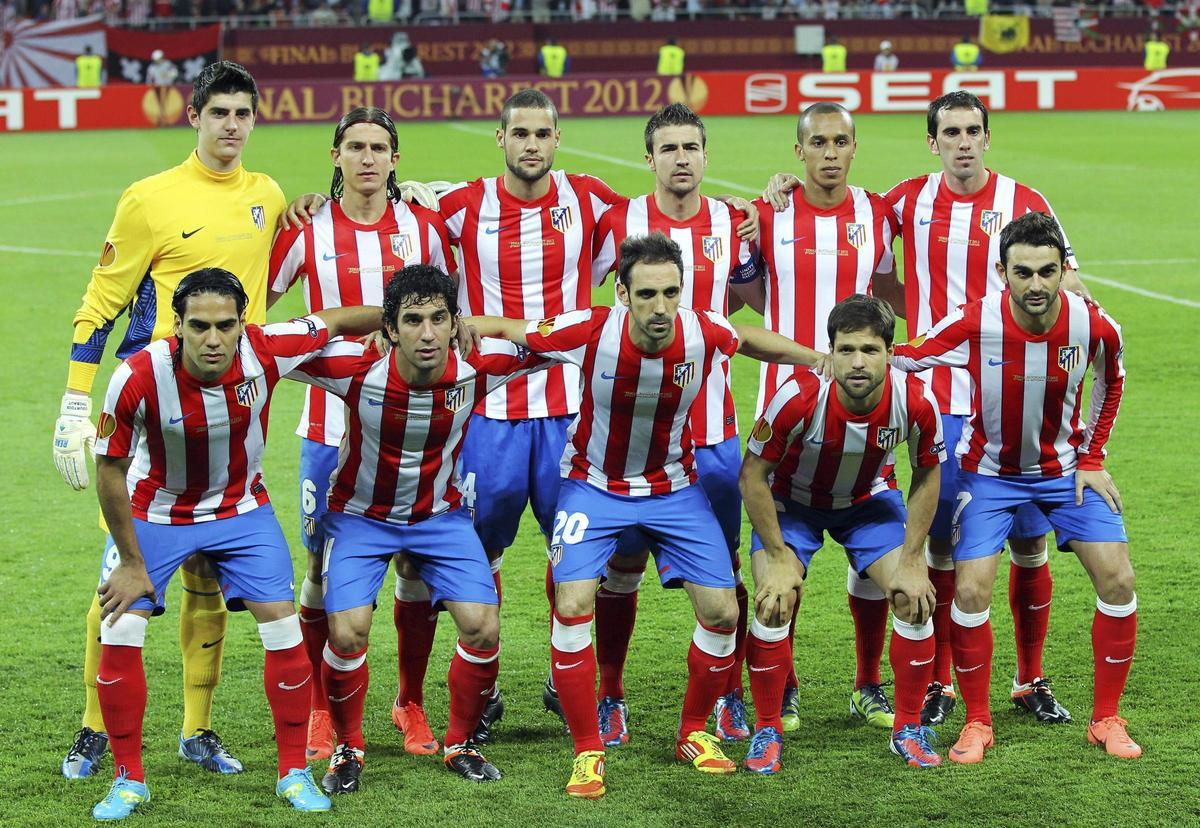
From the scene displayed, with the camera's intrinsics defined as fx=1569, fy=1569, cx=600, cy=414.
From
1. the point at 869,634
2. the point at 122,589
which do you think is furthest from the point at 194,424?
the point at 869,634

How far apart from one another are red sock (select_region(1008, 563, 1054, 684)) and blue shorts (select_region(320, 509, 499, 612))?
6.59ft

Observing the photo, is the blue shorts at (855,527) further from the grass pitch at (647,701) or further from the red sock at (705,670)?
the grass pitch at (647,701)

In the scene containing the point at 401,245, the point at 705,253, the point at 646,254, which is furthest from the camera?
the point at 705,253

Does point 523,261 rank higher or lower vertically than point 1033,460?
higher

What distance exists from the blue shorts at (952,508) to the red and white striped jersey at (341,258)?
2.05 m

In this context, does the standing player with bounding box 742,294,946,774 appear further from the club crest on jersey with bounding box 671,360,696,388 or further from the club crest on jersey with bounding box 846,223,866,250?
the club crest on jersey with bounding box 846,223,866,250

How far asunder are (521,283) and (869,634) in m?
1.87

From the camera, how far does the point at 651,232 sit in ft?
19.5

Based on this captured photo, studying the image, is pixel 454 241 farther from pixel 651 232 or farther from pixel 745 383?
pixel 745 383

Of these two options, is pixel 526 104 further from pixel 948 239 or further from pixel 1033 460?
pixel 1033 460

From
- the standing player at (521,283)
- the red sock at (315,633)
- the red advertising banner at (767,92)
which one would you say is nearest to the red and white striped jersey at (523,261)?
the standing player at (521,283)

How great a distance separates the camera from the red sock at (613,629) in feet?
19.2

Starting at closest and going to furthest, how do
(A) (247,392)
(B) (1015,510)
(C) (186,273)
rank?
1. (A) (247,392)
2. (B) (1015,510)
3. (C) (186,273)

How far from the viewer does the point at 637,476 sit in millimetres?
5449
